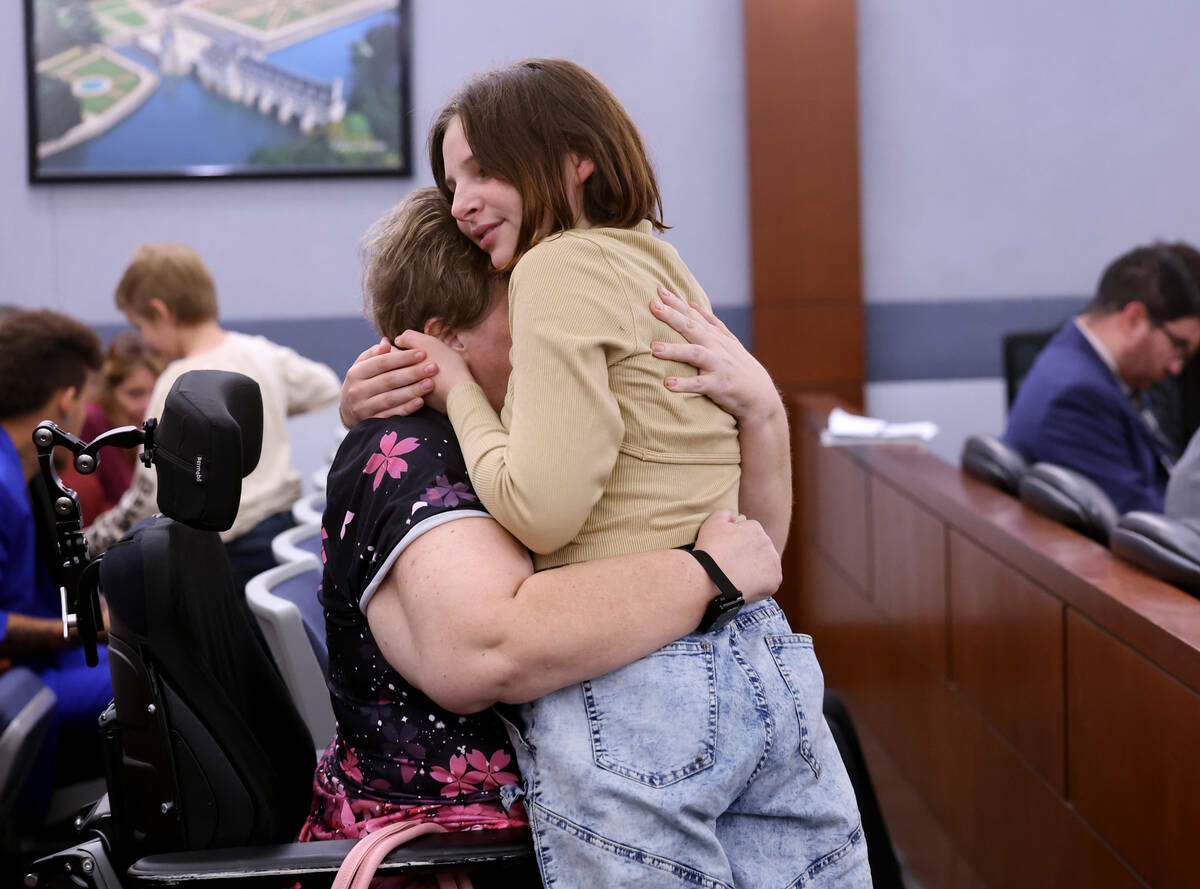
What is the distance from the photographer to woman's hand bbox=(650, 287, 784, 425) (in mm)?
1271

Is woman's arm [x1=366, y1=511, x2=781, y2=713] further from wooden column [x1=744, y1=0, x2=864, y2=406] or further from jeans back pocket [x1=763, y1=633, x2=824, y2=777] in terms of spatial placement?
wooden column [x1=744, y1=0, x2=864, y2=406]

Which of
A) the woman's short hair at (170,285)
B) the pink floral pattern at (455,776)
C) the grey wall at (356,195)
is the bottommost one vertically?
the pink floral pattern at (455,776)

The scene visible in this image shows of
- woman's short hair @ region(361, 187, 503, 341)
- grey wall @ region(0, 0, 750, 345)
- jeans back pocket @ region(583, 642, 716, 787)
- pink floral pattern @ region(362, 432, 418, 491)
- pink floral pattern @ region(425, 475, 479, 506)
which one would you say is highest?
grey wall @ region(0, 0, 750, 345)

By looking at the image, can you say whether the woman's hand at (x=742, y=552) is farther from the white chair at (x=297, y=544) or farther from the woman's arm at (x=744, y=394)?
the white chair at (x=297, y=544)

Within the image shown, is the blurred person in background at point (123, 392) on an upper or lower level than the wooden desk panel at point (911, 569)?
upper

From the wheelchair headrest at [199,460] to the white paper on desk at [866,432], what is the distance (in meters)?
2.66

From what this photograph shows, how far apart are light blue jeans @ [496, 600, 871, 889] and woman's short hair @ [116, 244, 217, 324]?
8.13 feet

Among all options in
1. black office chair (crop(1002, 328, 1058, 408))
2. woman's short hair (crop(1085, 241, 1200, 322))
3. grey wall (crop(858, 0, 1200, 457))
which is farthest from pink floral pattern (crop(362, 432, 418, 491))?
grey wall (crop(858, 0, 1200, 457))

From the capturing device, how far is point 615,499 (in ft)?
4.09

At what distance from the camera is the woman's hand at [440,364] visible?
1311mm

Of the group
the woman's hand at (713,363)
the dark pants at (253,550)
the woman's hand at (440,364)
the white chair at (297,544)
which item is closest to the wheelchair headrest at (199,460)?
the woman's hand at (440,364)

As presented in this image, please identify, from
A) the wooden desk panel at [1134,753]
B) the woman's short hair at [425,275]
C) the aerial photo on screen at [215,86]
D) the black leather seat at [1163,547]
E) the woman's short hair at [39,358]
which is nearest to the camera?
the woman's short hair at [425,275]

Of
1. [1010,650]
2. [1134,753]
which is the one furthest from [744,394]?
[1010,650]

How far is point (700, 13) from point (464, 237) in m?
4.10
